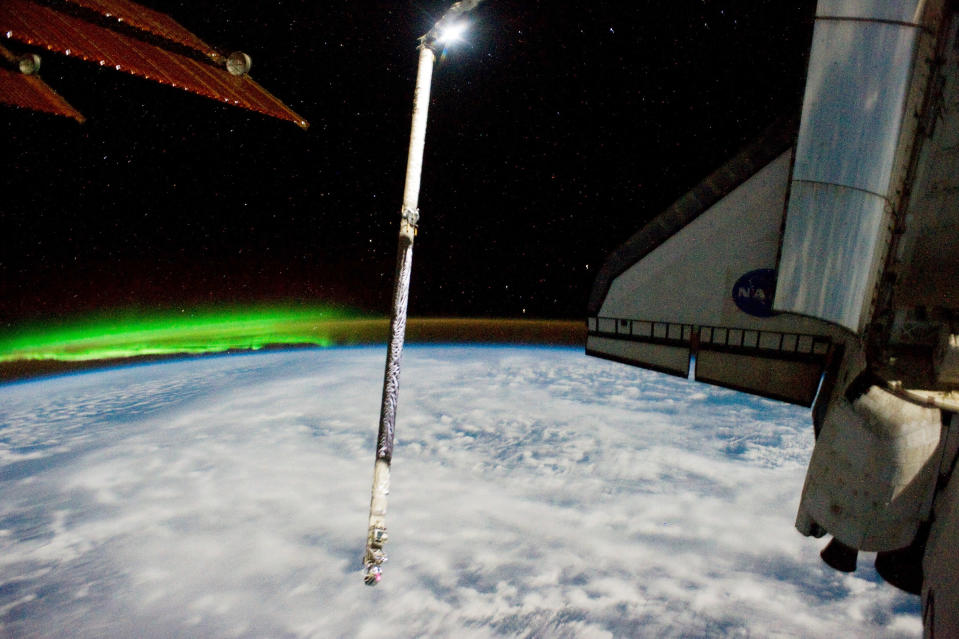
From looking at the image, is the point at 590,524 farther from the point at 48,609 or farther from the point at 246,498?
the point at 48,609

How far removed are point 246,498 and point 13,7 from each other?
1350cm

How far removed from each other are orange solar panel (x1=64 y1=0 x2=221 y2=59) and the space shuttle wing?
21.0ft

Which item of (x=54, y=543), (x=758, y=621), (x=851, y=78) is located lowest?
(x=54, y=543)

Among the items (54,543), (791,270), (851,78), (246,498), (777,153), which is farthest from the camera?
A: (246,498)

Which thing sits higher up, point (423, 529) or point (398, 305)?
point (398, 305)

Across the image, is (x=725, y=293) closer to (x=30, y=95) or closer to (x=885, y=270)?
(x=885, y=270)

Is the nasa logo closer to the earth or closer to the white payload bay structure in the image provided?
the white payload bay structure

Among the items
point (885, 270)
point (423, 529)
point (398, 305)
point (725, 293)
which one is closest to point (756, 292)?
point (725, 293)

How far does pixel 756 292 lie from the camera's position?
5699 mm

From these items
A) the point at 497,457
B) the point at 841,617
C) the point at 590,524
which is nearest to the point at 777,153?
the point at 841,617

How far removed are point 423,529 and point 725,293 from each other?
30.8ft

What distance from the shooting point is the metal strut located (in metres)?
3.87

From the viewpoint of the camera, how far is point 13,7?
5.26 ft

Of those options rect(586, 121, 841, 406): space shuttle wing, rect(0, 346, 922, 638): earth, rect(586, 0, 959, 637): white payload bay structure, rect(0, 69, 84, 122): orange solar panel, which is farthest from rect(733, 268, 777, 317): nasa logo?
rect(0, 69, 84, 122): orange solar panel
